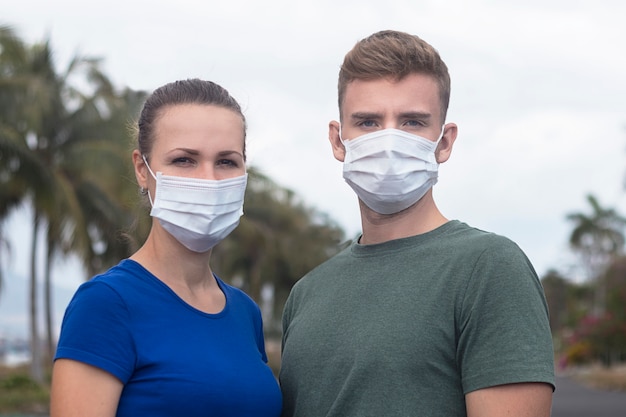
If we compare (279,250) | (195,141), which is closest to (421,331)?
(195,141)

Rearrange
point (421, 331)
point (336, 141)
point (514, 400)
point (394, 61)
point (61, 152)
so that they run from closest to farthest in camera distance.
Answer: point (514, 400) < point (421, 331) < point (394, 61) < point (336, 141) < point (61, 152)

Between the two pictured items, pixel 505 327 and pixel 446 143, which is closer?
pixel 505 327

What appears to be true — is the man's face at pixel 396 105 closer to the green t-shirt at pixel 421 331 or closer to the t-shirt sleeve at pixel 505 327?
the green t-shirt at pixel 421 331

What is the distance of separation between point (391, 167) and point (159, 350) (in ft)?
3.57

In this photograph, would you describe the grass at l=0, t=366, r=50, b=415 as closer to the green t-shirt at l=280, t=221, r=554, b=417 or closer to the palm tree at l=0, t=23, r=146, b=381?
the palm tree at l=0, t=23, r=146, b=381

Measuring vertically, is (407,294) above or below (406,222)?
below

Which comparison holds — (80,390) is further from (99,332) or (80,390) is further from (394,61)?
(394,61)

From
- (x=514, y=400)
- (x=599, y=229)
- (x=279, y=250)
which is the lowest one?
(x=599, y=229)

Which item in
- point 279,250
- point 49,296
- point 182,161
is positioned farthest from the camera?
point 279,250

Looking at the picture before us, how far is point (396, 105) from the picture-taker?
380 centimetres

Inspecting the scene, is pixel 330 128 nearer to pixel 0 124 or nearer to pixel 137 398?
pixel 137 398

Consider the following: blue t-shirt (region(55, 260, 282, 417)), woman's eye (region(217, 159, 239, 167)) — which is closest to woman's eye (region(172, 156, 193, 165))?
woman's eye (region(217, 159, 239, 167))

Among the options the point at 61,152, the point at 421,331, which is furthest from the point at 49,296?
the point at 421,331

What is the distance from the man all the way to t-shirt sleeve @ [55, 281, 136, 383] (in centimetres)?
76
